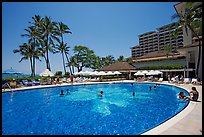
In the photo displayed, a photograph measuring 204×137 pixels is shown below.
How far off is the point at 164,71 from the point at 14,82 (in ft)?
83.7

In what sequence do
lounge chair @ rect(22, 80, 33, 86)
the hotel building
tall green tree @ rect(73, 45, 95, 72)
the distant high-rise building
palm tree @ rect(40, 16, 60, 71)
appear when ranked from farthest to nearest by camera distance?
the distant high-rise building < tall green tree @ rect(73, 45, 95, 72) < palm tree @ rect(40, 16, 60, 71) < the hotel building < lounge chair @ rect(22, 80, 33, 86)

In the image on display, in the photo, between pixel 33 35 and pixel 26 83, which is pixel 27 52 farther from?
pixel 26 83

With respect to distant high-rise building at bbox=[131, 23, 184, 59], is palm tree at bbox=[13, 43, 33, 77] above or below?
below

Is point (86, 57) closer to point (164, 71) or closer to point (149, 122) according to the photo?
point (164, 71)

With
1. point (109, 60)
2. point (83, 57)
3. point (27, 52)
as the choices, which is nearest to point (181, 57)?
point (83, 57)

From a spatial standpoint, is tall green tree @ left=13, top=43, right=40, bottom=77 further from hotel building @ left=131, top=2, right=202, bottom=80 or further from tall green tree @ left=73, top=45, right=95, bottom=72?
hotel building @ left=131, top=2, right=202, bottom=80

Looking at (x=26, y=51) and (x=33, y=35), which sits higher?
(x=33, y=35)

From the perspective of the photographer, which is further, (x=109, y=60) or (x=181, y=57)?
(x=109, y=60)

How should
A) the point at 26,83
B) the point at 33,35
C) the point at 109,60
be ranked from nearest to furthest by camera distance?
the point at 26,83, the point at 33,35, the point at 109,60

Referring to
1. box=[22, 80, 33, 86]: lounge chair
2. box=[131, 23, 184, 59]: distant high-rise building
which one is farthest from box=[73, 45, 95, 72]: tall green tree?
box=[131, 23, 184, 59]: distant high-rise building

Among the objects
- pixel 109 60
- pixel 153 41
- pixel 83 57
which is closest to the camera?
pixel 83 57

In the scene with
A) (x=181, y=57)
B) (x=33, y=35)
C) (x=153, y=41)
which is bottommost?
(x=181, y=57)

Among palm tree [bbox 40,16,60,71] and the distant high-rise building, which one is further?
the distant high-rise building

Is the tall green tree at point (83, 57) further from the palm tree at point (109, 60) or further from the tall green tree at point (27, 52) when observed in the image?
the palm tree at point (109, 60)
